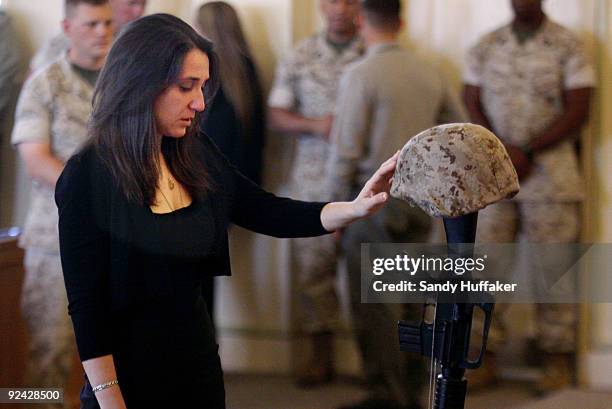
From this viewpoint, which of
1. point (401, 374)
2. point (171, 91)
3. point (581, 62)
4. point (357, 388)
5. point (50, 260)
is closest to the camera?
point (171, 91)

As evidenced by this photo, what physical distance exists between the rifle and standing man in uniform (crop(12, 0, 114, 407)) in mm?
1900

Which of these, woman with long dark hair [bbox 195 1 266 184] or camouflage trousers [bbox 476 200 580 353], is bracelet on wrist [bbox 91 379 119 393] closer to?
woman with long dark hair [bbox 195 1 266 184]

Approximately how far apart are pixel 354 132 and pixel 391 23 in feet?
1.43

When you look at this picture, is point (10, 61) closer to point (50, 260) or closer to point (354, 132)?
point (50, 260)

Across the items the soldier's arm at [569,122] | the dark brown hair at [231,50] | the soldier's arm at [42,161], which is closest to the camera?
the soldier's arm at [42,161]

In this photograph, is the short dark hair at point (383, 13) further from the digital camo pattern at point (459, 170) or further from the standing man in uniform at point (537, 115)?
the digital camo pattern at point (459, 170)

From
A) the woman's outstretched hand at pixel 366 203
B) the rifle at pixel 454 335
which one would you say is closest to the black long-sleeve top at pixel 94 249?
the woman's outstretched hand at pixel 366 203

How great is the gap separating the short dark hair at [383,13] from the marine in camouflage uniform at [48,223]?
102 centimetres

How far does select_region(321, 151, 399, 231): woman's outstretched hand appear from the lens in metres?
1.96

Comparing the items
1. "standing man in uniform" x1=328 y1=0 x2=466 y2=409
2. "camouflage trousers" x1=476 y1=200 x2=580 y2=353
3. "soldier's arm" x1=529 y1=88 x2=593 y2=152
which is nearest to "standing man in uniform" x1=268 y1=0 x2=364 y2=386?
"standing man in uniform" x1=328 y1=0 x2=466 y2=409

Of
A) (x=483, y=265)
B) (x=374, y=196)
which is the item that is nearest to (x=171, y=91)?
(x=374, y=196)

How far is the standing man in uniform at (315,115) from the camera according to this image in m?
4.25

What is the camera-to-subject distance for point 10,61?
14.8ft

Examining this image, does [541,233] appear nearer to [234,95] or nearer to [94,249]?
[234,95]
